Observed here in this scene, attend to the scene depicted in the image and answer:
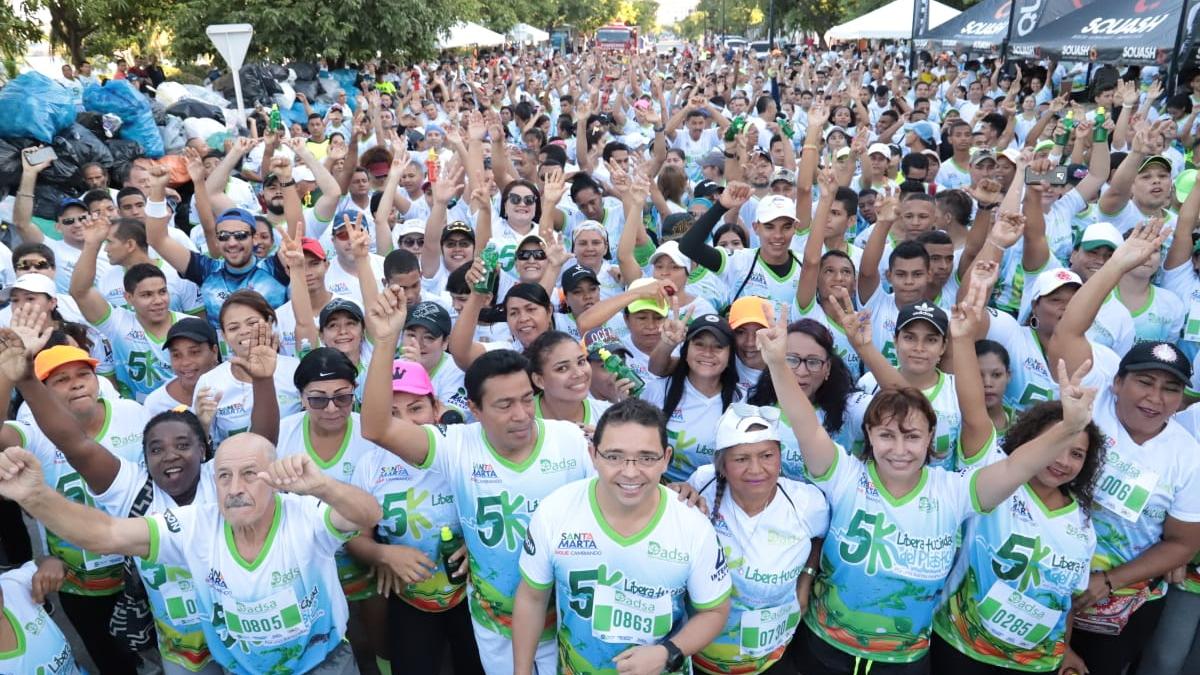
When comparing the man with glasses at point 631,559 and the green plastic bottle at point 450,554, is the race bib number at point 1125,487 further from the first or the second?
the green plastic bottle at point 450,554

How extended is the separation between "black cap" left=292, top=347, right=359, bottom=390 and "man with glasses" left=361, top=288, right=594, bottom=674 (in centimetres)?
34

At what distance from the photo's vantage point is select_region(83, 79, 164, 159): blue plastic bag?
10.6 m

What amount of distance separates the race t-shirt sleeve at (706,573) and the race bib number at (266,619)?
1.44m

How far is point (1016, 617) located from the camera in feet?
9.99

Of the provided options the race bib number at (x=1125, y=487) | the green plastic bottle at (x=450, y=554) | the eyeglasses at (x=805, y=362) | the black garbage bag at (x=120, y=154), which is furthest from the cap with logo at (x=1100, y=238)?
the black garbage bag at (x=120, y=154)

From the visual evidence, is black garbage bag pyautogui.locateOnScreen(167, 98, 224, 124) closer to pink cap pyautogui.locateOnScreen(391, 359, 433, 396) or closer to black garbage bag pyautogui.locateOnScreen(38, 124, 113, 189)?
black garbage bag pyautogui.locateOnScreen(38, 124, 113, 189)

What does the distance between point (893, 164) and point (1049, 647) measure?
5.81 meters

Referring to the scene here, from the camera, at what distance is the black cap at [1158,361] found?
326cm

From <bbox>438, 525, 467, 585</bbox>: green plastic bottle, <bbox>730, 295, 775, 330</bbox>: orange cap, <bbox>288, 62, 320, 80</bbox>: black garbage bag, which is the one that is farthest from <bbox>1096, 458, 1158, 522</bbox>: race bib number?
<bbox>288, 62, 320, 80</bbox>: black garbage bag

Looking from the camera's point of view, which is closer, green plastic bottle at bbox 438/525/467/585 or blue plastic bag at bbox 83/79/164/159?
green plastic bottle at bbox 438/525/467/585

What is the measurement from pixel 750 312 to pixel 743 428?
4.36ft

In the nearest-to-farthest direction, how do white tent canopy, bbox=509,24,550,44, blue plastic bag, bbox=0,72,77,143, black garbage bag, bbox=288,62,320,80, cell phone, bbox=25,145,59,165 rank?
cell phone, bbox=25,145,59,165, blue plastic bag, bbox=0,72,77,143, black garbage bag, bbox=288,62,320,80, white tent canopy, bbox=509,24,550,44

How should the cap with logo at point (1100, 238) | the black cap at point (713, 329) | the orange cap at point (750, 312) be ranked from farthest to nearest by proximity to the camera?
the cap with logo at point (1100, 238), the orange cap at point (750, 312), the black cap at point (713, 329)

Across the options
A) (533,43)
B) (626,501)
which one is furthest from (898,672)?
(533,43)
